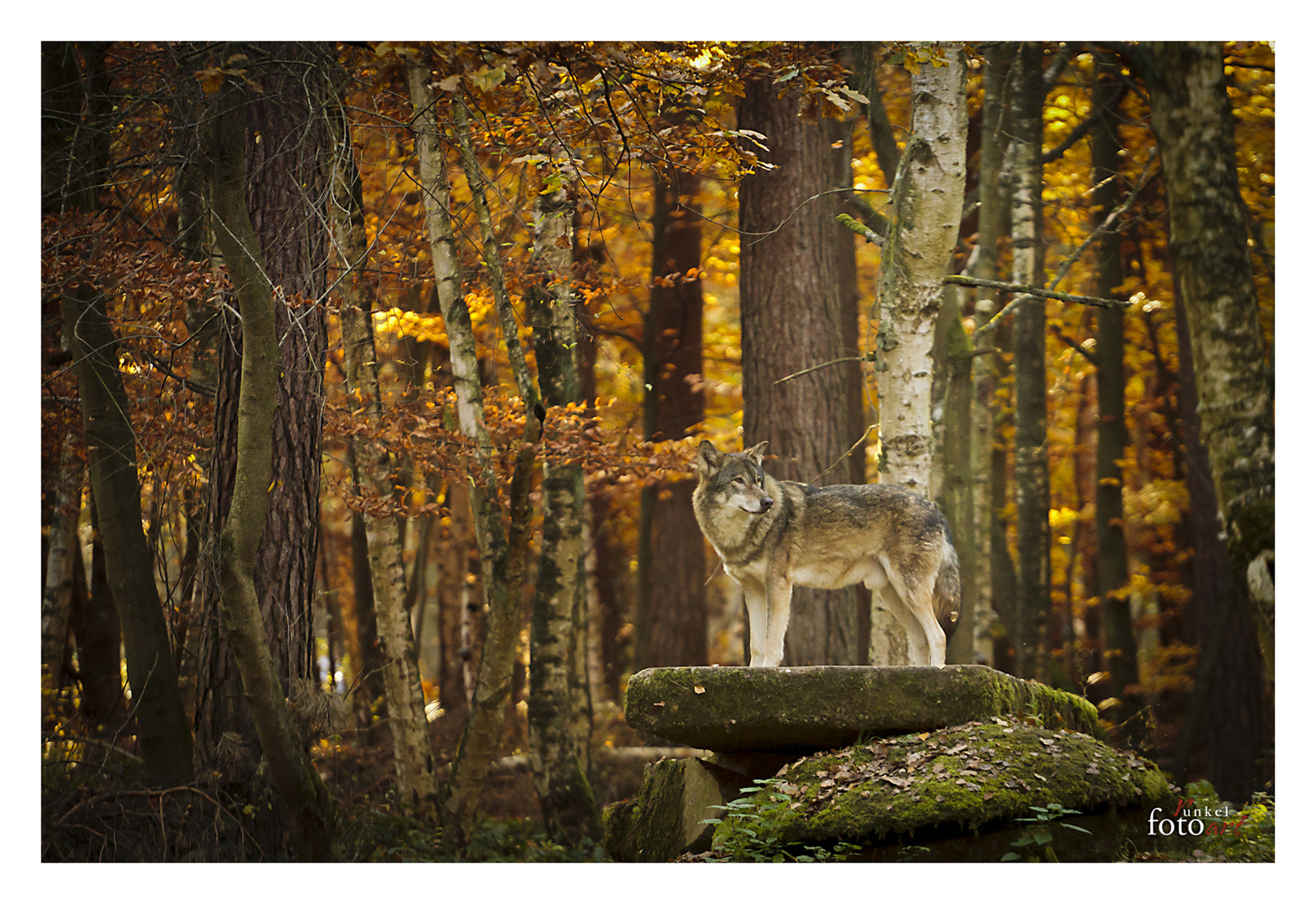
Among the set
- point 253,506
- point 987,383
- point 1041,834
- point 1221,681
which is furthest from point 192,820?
point 987,383

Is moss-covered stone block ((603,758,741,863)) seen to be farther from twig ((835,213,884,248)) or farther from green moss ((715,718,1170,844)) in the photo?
twig ((835,213,884,248))

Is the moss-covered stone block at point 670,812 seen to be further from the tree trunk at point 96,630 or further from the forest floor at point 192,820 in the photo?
the tree trunk at point 96,630

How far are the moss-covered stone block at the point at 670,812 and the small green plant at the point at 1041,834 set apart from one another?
4.59ft

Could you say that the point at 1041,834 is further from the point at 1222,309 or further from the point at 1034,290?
the point at 1034,290

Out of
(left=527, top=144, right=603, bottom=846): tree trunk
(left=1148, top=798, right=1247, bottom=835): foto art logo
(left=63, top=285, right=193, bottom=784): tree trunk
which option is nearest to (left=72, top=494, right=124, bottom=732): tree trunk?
(left=63, top=285, right=193, bottom=784): tree trunk

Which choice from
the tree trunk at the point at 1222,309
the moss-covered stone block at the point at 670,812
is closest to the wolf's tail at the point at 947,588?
the moss-covered stone block at the point at 670,812

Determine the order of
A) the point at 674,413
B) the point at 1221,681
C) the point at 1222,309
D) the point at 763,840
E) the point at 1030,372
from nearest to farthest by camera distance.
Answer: the point at 763,840 < the point at 1222,309 < the point at 1221,681 < the point at 1030,372 < the point at 674,413

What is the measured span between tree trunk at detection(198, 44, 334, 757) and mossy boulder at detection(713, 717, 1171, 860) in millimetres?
3461

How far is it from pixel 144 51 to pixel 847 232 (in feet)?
25.5

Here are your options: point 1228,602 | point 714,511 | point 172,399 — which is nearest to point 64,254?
point 172,399

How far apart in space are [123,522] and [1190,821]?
7.01 metres

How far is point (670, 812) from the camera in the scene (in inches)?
233

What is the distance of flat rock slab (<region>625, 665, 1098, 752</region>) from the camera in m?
5.19

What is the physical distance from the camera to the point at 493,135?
23.5 feet
